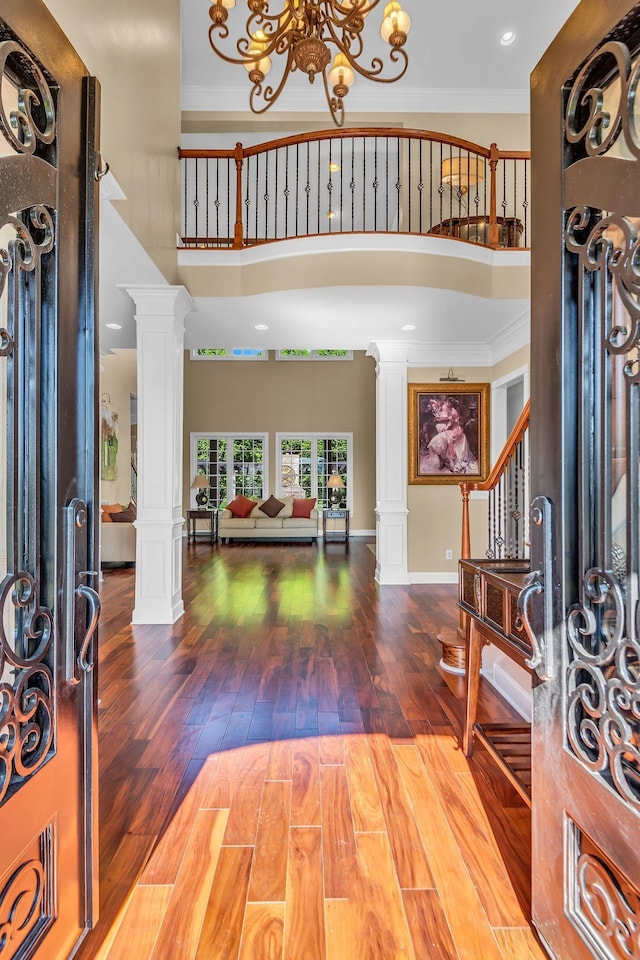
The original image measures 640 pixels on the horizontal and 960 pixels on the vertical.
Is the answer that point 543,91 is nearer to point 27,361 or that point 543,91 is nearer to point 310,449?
point 27,361

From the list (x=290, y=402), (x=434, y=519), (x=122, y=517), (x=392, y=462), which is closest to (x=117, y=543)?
(x=122, y=517)

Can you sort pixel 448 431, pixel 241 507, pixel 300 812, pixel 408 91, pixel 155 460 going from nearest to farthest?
pixel 300 812 < pixel 155 460 < pixel 408 91 < pixel 448 431 < pixel 241 507

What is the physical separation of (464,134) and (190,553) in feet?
24.1

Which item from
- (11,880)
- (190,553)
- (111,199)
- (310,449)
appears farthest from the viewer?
(310,449)

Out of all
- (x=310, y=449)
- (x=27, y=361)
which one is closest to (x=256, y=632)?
(x=27, y=361)

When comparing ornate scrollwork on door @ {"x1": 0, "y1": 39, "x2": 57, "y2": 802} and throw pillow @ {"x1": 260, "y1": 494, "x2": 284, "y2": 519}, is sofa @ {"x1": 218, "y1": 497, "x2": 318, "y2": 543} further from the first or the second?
ornate scrollwork on door @ {"x1": 0, "y1": 39, "x2": 57, "y2": 802}

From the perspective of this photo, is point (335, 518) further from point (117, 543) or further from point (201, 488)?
point (117, 543)

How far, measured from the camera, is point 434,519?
6.71 meters

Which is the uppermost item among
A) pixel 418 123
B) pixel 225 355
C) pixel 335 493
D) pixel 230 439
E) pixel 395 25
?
pixel 418 123

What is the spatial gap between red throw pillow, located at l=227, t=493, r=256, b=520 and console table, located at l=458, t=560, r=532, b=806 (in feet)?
28.8

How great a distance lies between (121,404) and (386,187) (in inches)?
282

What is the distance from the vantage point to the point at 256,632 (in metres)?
4.48

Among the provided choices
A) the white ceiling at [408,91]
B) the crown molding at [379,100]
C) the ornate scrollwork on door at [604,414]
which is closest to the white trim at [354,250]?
the white ceiling at [408,91]

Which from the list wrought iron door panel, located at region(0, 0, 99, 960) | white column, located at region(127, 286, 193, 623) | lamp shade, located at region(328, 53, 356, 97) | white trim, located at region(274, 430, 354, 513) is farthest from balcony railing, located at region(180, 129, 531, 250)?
white trim, located at region(274, 430, 354, 513)
